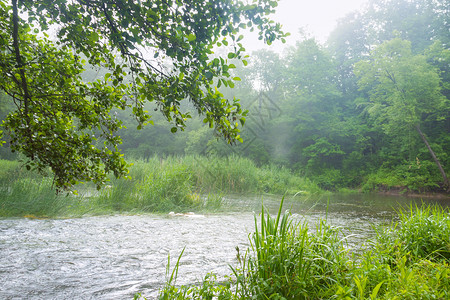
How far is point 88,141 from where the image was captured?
2.92 m

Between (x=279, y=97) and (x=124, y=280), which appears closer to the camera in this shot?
(x=124, y=280)

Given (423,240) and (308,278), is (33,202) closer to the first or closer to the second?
(308,278)

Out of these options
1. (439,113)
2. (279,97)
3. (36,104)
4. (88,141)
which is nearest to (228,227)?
(88,141)

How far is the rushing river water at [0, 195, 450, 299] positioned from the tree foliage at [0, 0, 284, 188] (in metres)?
0.93

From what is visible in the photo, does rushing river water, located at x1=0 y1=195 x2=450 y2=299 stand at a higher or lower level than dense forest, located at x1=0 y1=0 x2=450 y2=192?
lower

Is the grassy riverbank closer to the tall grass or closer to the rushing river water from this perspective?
the tall grass

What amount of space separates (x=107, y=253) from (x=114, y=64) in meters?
2.25

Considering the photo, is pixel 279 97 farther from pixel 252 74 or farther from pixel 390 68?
pixel 390 68

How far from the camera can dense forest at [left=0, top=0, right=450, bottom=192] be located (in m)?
16.0

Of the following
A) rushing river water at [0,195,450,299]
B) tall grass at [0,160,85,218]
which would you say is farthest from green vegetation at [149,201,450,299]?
tall grass at [0,160,85,218]

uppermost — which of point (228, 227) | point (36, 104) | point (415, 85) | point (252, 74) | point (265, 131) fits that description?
point (252, 74)

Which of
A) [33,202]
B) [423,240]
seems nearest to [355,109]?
[423,240]

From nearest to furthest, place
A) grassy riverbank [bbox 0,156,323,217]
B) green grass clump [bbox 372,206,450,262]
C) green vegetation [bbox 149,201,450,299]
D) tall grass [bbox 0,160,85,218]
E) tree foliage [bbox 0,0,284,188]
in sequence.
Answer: green vegetation [bbox 149,201,450,299] < tree foliage [bbox 0,0,284,188] < green grass clump [bbox 372,206,450,262] < tall grass [bbox 0,160,85,218] < grassy riverbank [bbox 0,156,323,217]

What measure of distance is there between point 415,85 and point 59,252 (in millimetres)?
18265
